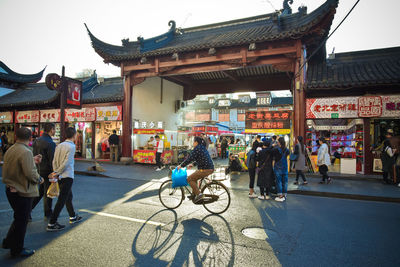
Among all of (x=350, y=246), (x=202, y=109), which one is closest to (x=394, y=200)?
(x=350, y=246)

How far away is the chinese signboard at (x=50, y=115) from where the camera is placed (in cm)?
1745

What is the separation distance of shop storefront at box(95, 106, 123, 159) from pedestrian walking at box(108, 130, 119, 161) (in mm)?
767

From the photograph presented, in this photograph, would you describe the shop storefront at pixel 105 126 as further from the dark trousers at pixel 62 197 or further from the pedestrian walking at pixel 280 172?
the dark trousers at pixel 62 197

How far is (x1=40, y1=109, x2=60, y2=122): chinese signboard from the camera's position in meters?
17.5

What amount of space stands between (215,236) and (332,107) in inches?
376

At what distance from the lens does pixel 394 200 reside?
272 inches

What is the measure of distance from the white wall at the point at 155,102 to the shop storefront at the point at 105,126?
1.27 metres

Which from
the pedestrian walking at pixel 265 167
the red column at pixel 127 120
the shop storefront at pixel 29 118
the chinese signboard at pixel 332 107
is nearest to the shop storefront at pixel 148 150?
the red column at pixel 127 120

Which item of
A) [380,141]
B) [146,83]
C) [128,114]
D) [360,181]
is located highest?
[146,83]

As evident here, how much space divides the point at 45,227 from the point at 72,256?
153 cm

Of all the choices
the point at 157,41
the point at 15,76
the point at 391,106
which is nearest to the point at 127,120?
A: the point at 157,41

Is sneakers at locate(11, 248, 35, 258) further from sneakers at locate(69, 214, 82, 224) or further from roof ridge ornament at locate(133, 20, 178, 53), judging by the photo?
roof ridge ornament at locate(133, 20, 178, 53)

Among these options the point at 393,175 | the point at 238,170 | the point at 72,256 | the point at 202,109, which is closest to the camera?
the point at 72,256

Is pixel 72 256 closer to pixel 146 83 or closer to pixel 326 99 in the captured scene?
pixel 326 99
